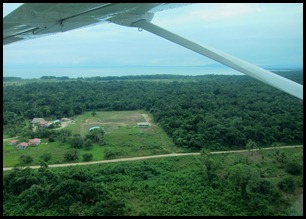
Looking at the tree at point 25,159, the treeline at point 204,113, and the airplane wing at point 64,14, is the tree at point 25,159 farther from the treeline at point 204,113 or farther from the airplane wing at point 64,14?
the airplane wing at point 64,14

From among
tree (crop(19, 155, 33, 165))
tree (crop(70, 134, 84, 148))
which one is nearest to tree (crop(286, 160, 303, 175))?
tree (crop(70, 134, 84, 148))

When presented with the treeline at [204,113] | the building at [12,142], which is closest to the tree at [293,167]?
the treeline at [204,113]

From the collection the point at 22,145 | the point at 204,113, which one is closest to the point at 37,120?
the point at 22,145

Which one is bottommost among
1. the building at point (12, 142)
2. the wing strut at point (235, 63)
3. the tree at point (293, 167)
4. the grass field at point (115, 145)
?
the grass field at point (115, 145)

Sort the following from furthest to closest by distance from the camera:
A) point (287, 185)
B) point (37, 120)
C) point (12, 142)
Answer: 1. point (37, 120)
2. point (12, 142)
3. point (287, 185)

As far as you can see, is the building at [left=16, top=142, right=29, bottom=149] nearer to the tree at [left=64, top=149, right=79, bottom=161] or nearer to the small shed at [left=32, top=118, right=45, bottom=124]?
the tree at [left=64, top=149, right=79, bottom=161]

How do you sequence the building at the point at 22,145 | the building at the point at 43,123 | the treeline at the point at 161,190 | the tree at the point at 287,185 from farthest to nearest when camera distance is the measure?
the building at the point at 43,123
the building at the point at 22,145
the tree at the point at 287,185
the treeline at the point at 161,190

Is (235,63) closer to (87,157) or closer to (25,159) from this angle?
(87,157)

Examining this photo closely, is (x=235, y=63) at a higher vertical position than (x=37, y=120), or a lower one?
higher
